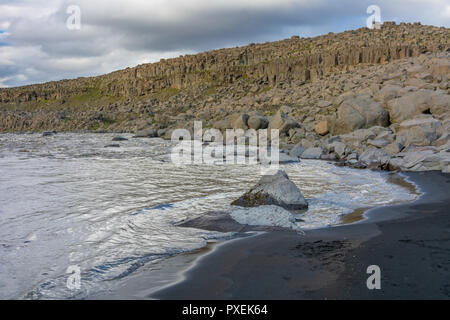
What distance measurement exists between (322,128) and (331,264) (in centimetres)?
1711

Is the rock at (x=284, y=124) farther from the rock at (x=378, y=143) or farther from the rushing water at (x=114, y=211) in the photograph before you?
the rushing water at (x=114, y=211)

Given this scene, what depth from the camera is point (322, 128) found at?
20109 mm

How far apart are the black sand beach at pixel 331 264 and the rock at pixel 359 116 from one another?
13.4 meters

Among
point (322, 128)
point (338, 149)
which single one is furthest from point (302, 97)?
point (338, 149)

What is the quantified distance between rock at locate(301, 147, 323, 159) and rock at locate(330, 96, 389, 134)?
Answer: 9.24 feet

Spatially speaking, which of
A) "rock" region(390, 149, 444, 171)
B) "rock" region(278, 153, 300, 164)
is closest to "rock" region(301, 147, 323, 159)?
"rock" region(278, 153, 300, 164)

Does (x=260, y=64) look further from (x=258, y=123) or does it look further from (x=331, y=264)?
(x=331, y=264)

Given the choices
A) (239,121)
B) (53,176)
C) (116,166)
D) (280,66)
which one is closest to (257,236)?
(53,176)

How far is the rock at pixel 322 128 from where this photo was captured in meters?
19.8

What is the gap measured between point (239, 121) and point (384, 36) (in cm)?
4953

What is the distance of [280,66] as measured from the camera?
216ft

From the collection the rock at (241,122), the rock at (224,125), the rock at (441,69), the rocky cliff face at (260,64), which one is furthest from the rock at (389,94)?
the rocky cliff face at (260,64)

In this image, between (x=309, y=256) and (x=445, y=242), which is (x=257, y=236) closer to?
(x=309, y=256)

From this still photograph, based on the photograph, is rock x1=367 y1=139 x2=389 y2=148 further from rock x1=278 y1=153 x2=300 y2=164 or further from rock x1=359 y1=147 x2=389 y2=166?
rock x1=278 y1=153 x2=300 y2=164
